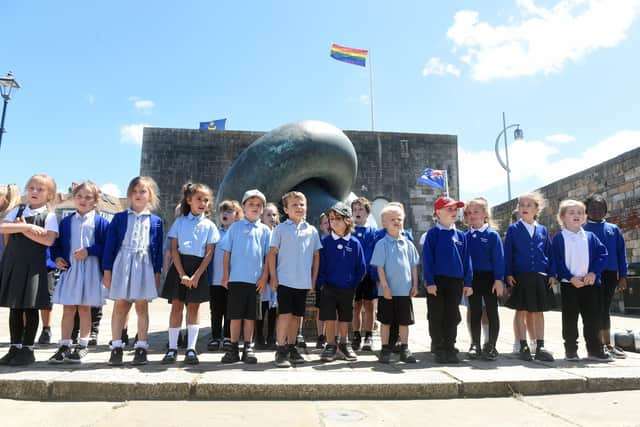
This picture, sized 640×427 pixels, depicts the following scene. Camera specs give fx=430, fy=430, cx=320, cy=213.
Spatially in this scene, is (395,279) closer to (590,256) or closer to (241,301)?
(241,301)

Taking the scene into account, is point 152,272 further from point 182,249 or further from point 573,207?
point 573,207

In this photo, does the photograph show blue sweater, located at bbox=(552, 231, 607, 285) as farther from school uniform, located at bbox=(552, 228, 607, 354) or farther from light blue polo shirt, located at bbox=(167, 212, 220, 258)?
light blue polo shirt, located at bbox=(167, 212, 220, 258)

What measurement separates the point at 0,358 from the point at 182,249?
4.69 ft

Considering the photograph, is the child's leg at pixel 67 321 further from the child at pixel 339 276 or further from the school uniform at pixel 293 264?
the child at pixel 339 276

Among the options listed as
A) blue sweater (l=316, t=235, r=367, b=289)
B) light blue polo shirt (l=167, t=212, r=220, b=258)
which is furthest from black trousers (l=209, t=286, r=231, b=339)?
blue sweater (l=316, t=235, r=367, b=289)

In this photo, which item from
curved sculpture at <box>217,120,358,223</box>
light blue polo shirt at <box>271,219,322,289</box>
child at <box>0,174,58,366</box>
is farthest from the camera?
curved sculpture at <box>217,120,358,223</box>

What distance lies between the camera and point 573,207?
362 centimetres

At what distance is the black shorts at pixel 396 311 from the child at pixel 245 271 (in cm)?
93

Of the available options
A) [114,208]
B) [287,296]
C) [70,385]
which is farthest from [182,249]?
[114,208]

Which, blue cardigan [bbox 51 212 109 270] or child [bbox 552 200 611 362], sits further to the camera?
child [bbox 552 200 611 362]

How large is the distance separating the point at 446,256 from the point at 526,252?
2.37 ft

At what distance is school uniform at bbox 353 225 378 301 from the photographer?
3809 mm

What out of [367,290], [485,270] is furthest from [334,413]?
[485,270]

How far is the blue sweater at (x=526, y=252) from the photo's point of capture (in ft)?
11.5
